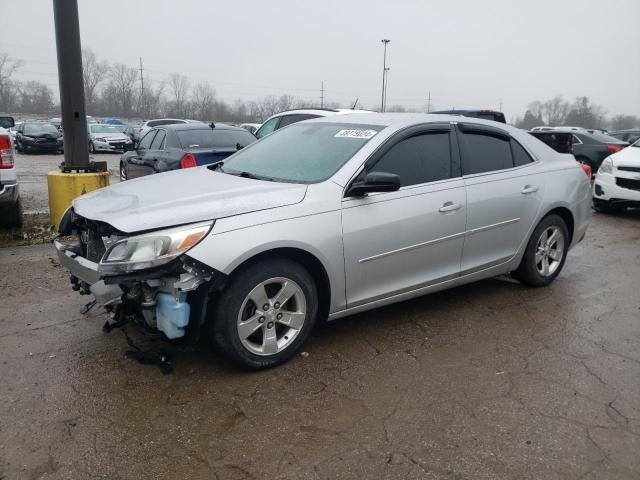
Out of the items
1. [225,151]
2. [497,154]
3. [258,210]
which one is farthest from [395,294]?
[225,151]

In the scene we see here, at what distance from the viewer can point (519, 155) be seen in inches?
193

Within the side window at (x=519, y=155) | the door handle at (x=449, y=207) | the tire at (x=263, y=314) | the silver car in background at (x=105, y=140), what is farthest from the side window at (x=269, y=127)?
the silver car in background at (x=105, y=140)

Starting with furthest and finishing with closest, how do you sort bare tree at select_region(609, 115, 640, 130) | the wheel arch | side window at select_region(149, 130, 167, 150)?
bare tree at select_region(609, 115, 640, 130) < side window at select_region(149, 130, 167, 150) < the wheel arch

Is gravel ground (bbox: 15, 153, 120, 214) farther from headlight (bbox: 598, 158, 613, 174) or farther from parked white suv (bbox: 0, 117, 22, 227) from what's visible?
headlight (bbox: 598, 158, 613, 174)

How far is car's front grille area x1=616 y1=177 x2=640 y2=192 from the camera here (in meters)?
9.09

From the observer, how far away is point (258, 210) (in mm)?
3312

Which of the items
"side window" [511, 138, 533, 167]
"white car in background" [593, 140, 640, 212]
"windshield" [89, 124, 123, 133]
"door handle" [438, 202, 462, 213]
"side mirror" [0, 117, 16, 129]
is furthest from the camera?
"windshield" [89, 124, 123, 133]

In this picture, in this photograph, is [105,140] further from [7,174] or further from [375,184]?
[375,184]

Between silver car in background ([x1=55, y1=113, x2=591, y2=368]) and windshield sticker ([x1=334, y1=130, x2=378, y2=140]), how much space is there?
0.02m

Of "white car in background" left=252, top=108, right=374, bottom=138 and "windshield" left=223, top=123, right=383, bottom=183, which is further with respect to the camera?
"white car in background" left=252, top=108, right=374, bottom=138

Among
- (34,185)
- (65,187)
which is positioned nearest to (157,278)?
(65,187)

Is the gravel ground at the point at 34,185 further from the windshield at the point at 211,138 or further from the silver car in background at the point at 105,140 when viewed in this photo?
the silver car in background at the point at 105,140

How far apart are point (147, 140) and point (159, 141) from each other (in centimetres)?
84

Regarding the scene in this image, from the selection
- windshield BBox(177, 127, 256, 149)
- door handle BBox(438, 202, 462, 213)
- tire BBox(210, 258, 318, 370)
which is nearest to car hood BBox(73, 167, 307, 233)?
tire BBox(210, 258, 318, 370)
